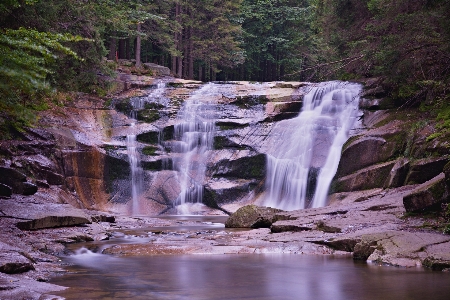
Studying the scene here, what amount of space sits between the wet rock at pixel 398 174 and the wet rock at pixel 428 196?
11.8 ft

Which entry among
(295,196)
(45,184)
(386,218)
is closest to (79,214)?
(45,184)

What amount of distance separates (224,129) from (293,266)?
575 inches

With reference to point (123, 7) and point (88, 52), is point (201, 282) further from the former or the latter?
point (123, 7)

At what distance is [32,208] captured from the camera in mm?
12789

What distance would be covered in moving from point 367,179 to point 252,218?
15.3 ft

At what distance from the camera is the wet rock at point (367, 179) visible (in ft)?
54.3

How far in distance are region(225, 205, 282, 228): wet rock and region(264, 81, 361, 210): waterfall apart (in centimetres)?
425

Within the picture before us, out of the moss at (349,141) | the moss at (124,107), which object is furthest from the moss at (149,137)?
the moss at (349,141)

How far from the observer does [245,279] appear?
8.02 metres

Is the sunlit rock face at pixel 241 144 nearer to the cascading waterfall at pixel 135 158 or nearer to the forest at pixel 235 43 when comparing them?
the cascading waterfall at pixel 135 158

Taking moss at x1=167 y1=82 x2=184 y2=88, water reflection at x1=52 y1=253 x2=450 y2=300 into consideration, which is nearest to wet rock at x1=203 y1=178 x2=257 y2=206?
moss at x1=167 y1=82 x2=184 y2=88

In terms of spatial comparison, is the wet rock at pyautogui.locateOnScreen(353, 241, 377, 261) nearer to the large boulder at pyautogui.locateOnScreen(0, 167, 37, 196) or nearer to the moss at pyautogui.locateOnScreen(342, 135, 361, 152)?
the large boulder at pyautogui.locateOnScreen(0, 167, 37, 196)

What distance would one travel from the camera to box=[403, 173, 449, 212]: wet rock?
1061 cm

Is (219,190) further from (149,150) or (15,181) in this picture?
(15,181)
